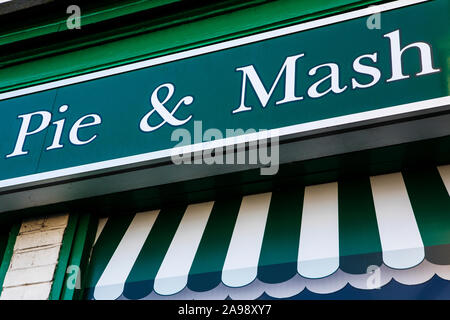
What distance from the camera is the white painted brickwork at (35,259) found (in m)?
3.11

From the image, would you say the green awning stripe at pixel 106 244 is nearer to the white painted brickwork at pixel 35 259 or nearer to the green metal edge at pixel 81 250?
the green metal edge at pixel 81 250

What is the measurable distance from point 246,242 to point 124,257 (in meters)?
0.80

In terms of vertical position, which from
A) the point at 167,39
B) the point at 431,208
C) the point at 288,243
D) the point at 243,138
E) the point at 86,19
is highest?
the point at 86,19

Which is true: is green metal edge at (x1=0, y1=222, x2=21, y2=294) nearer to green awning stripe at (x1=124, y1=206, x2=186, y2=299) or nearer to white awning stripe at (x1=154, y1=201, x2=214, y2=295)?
green awning stripe at (x1=124, y1=206, x2=186, y2=299)

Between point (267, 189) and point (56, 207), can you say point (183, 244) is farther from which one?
point (56, 207)

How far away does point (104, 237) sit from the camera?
3.37m

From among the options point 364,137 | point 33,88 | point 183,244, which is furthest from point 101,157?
point 364,137

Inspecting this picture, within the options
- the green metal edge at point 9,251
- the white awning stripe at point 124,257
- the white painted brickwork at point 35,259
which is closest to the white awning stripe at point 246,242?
the white awning stripe at point 124,257

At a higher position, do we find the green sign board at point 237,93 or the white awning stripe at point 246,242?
the green sign board at point 237,93

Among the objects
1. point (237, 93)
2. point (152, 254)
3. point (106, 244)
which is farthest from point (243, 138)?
point (106, 244)

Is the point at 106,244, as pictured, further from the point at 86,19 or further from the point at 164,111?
the point at 86,19

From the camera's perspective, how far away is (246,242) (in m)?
2.94

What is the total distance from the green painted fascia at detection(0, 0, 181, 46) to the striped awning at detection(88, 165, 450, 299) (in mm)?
1684

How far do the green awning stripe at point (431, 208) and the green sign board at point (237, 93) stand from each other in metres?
0.45
